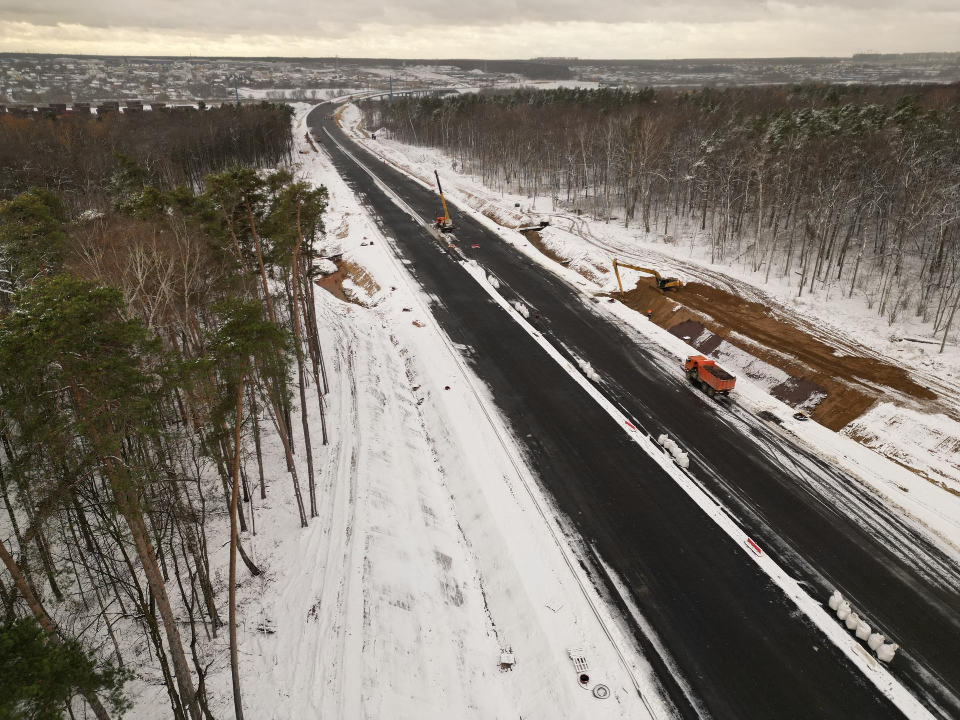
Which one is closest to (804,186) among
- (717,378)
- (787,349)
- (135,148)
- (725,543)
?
(787,349)

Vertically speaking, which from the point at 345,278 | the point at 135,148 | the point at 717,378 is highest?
the point at 135,148

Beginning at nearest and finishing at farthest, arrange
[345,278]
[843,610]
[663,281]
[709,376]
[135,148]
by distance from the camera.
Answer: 1. [843,610]
2. [709,376]
3. [663,281]
4. [345,278]
5. [135,148]

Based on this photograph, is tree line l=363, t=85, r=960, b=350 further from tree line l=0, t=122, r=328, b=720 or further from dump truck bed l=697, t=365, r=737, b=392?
tree line l=0, t=122, r=328, b=720

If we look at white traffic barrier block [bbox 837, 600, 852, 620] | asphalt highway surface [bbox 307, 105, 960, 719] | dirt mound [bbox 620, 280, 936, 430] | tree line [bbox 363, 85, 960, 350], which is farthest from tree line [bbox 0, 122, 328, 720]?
tree line [bbox 363, 85, 960, 350]

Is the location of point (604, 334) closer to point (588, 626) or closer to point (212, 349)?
point (588, 626)

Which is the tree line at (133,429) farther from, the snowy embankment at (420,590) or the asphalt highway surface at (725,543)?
the asphalt highway surface at (725,543)

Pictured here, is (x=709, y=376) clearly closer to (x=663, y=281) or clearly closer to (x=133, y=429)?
(x=663, y=281)

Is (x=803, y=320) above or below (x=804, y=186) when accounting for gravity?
below

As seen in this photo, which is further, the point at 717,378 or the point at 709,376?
the point at 709,376
